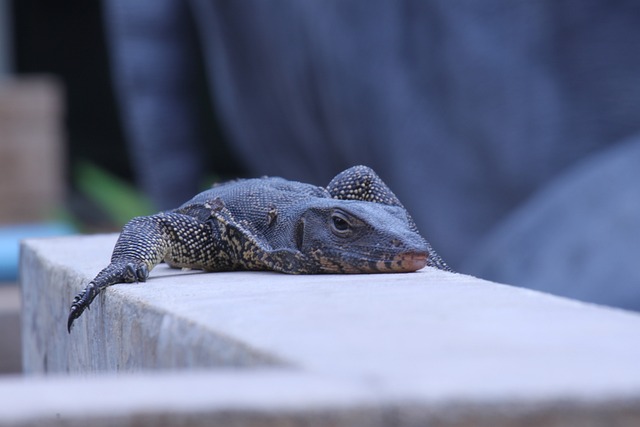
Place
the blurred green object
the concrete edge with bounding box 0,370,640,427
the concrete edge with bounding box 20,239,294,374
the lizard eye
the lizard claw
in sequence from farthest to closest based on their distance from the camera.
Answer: the blurred green object < the lizard eye < the lizard claw < the concrete edge with bounding box 20,239,294,374 < the concrete edge with bounding box 0,370,640,427

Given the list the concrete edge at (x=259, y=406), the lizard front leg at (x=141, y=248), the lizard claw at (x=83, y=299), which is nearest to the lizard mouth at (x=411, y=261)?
the lizard front leg at (x=141, y=248)

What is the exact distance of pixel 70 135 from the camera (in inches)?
734

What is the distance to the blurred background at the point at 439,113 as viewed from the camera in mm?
6395

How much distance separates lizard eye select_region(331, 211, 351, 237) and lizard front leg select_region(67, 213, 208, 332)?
469 mm

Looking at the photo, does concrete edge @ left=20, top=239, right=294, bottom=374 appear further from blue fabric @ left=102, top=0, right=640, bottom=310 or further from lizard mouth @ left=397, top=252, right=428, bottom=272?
blue fabric @ left=102, top=0, right=640, bottom=310

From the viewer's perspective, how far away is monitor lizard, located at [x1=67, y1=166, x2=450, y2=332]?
3408 millimetres

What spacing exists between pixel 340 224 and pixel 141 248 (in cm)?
55

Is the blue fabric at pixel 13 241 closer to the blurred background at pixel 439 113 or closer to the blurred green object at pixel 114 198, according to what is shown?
the blurred background at pixel 439 113

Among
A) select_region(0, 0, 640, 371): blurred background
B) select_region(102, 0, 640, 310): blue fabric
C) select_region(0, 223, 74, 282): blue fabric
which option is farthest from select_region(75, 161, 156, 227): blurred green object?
select_region(102, 0, 640, 310): blue fabric

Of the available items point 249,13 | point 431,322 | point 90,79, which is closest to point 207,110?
point 90,79

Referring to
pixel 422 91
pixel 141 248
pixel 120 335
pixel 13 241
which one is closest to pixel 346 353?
pixel 120 335

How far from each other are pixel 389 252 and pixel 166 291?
0.61 metres

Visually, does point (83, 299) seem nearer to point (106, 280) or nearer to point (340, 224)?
point (106, 280)

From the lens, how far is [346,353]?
2.29m
